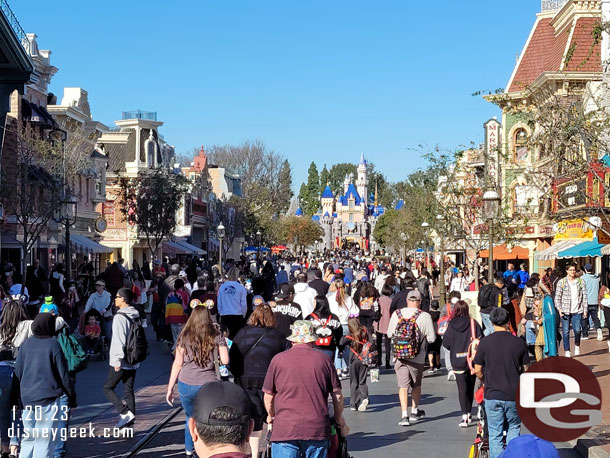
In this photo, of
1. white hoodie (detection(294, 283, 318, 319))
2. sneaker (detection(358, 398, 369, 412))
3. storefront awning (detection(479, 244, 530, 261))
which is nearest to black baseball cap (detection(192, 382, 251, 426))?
sneaker (detection(358, 398, 369, 412))

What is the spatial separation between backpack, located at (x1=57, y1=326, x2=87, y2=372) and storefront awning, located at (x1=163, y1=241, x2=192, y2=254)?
5554cm

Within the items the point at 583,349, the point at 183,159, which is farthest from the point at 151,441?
the point at 183,159

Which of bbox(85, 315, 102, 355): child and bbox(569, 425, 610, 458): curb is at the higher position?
bbox(85, 315, 102, 355): child

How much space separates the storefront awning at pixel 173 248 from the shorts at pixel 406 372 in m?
53.4

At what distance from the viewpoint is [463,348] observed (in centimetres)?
1188

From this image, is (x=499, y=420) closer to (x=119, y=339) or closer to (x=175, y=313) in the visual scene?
(x=119, y=339)

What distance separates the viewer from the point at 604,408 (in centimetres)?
1224

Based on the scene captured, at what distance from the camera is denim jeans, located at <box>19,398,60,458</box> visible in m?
8.43

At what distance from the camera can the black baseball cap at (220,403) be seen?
404cm

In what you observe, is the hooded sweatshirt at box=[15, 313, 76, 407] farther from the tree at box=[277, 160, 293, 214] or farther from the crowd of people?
the tree at box=[277, 160, 293, 214]

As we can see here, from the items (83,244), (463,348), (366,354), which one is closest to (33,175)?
(83,244)

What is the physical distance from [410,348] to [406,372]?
0.31 metres

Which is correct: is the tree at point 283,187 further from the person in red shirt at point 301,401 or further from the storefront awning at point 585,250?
the person in red shirt at point 301,401

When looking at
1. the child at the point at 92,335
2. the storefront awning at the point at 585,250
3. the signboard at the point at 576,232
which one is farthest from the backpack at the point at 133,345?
the signboard at the point at 576,232
